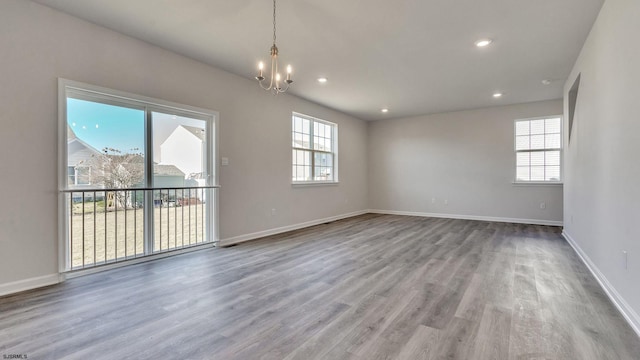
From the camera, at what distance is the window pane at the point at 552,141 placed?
6.17 m

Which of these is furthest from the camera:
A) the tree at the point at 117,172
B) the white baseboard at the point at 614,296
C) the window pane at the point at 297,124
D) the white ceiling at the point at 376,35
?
the window pane at the point at 297,124

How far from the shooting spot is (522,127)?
6500 mm

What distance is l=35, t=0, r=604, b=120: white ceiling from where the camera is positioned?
9.21ft

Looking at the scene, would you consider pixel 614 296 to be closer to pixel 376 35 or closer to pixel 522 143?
pixel 376 35

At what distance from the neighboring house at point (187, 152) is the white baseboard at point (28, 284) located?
63.8 inches

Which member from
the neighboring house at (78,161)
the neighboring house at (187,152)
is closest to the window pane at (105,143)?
the neighboring house at (78,161)

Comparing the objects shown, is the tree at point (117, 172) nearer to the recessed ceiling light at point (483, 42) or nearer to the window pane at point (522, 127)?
the recessed ceiling light at point (483, 42)

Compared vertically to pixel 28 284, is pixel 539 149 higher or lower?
higher

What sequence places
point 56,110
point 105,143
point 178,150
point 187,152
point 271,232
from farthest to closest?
point 271,232 → point 187,152 → point 178,150 → point 105,143 → point 56,110

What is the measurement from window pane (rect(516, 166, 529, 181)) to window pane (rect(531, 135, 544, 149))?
19.2 inches

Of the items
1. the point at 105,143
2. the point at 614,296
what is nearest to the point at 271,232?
the point at 105,143

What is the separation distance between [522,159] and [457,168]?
4.36 feet

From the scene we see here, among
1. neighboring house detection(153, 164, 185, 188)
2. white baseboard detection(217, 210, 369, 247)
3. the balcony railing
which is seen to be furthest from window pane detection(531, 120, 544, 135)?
neighboring house detection(153, 164, 185, 188)

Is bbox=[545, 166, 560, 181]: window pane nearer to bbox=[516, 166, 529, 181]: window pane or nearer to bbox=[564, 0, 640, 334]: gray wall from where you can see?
bbox=[516, 166, 529, 181]: window pane
